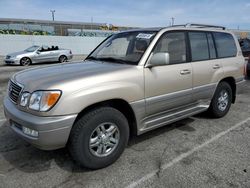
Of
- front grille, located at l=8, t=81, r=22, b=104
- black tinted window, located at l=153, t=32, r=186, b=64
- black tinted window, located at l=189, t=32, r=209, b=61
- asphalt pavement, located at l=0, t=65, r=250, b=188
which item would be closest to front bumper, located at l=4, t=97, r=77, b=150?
front grille, located at l=8, t=81, r=22, b=104

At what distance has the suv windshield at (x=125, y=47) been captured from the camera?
3759 millimetres

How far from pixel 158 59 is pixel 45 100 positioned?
1.63m

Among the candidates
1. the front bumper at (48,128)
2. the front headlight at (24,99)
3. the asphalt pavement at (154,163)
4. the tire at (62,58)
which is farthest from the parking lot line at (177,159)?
the tire at (62,58)

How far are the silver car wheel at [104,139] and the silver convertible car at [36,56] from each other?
1462 cm

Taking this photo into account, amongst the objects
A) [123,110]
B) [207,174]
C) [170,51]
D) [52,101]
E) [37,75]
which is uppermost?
[170,51]

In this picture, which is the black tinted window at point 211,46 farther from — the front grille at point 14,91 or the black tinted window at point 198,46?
the front grille at point 14,91

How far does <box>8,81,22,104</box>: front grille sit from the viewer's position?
3.19m

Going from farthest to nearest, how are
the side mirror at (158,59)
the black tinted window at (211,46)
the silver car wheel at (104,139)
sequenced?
the black tinted window at (211,46) → the side mirror at (158,59) → the silver car wheel at (104,139)

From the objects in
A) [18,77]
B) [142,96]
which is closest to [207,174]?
[142,96]

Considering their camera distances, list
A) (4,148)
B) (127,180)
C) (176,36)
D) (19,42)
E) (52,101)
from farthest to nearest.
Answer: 1. (19,42)
2. (176,36)
3. (4,148)
4. (127,180)
5. (52,101)

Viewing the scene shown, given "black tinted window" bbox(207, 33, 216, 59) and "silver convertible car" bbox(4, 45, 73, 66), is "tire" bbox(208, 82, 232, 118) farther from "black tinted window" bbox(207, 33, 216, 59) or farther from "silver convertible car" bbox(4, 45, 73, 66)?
"silver convertible car" bbox(4, 45, 73, 66)

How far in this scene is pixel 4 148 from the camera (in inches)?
152

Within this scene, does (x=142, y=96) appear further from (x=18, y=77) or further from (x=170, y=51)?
(x=18, y=77)

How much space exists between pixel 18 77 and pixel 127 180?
203 centimetres
